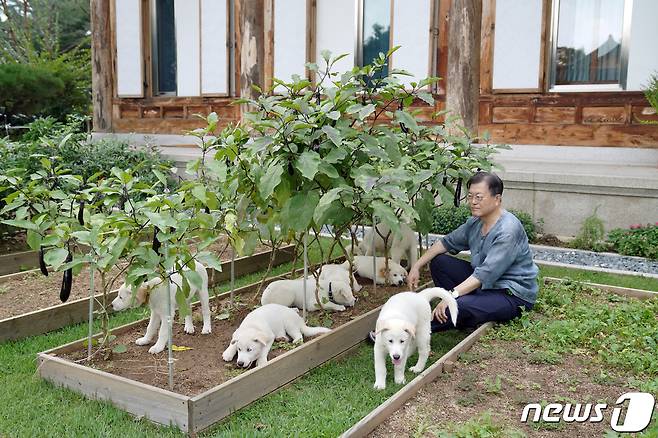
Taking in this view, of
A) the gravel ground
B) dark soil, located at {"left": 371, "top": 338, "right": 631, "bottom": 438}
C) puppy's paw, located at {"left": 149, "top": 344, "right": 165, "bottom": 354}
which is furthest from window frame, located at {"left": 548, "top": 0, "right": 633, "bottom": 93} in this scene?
puppy's paw, located at {"left": 149, "top": 344, "right": 165, "bottom": 354}

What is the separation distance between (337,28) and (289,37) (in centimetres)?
89

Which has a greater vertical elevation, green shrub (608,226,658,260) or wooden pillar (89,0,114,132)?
wooden pillar (89,0,114,132)

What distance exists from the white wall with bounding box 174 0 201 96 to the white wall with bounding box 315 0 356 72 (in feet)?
8.33

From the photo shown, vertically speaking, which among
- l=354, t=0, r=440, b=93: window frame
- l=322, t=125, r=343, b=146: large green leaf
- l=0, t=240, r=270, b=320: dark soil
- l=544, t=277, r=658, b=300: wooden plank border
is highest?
l=354, t=0, r=440, b=93: window frame

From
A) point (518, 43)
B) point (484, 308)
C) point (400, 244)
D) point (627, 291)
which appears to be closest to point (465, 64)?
point (518, 43)

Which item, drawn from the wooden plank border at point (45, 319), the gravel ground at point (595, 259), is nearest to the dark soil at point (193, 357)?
the wooden plank border at point (45, 319)

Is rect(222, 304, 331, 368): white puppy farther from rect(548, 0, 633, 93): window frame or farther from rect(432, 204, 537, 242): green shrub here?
rect(548, 0, 633, 93): window frame

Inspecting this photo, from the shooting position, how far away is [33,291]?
5398mm

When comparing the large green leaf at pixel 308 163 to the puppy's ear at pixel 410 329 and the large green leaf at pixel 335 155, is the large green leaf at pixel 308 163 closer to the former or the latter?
the large green leaf at pixel 335 155

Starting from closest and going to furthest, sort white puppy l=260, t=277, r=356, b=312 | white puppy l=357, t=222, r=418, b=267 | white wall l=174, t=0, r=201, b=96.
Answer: white puppy l=260, t=277, r=356, b=312 → white puppy l=357, t=222, r=418, b=267 → white wall l=174, t=0, r=201, b=96

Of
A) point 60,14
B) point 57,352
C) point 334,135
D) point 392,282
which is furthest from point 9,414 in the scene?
point 60,14

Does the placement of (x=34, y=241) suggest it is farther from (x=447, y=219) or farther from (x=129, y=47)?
(x=129, y=47)

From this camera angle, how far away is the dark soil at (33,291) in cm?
503

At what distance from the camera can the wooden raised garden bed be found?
3166 mm
